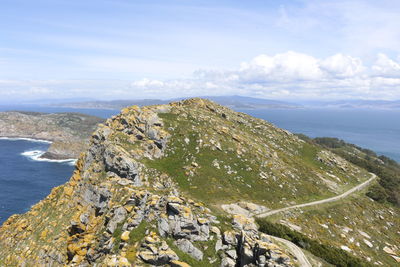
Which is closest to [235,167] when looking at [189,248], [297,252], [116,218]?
[297,252]

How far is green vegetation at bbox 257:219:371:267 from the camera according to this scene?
36719 millimetres

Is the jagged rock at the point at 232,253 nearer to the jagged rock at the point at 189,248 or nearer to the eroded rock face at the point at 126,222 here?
A: the eroded rock face at the point at 126,222

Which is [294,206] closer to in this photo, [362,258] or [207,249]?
[362,258]

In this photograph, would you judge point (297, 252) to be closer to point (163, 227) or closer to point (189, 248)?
point (189, 248)

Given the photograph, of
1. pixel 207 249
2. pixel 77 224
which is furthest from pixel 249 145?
pixel 77 224

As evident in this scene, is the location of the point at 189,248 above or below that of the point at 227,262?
above

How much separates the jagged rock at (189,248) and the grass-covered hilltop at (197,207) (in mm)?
121

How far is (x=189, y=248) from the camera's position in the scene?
31.6m

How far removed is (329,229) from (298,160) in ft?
102

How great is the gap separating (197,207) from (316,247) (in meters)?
20.1

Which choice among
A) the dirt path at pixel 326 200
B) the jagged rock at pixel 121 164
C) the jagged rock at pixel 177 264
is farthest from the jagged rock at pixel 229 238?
the jagged rock at pixel 121 164

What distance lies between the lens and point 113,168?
168 ft

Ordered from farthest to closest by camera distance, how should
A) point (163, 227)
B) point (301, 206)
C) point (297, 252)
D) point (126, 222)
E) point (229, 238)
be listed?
point (301, 206), point (297, 252), point (126, 222), point (229, 238), point (163, 227)

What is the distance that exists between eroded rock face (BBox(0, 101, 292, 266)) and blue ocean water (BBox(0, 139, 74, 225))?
6355cm
